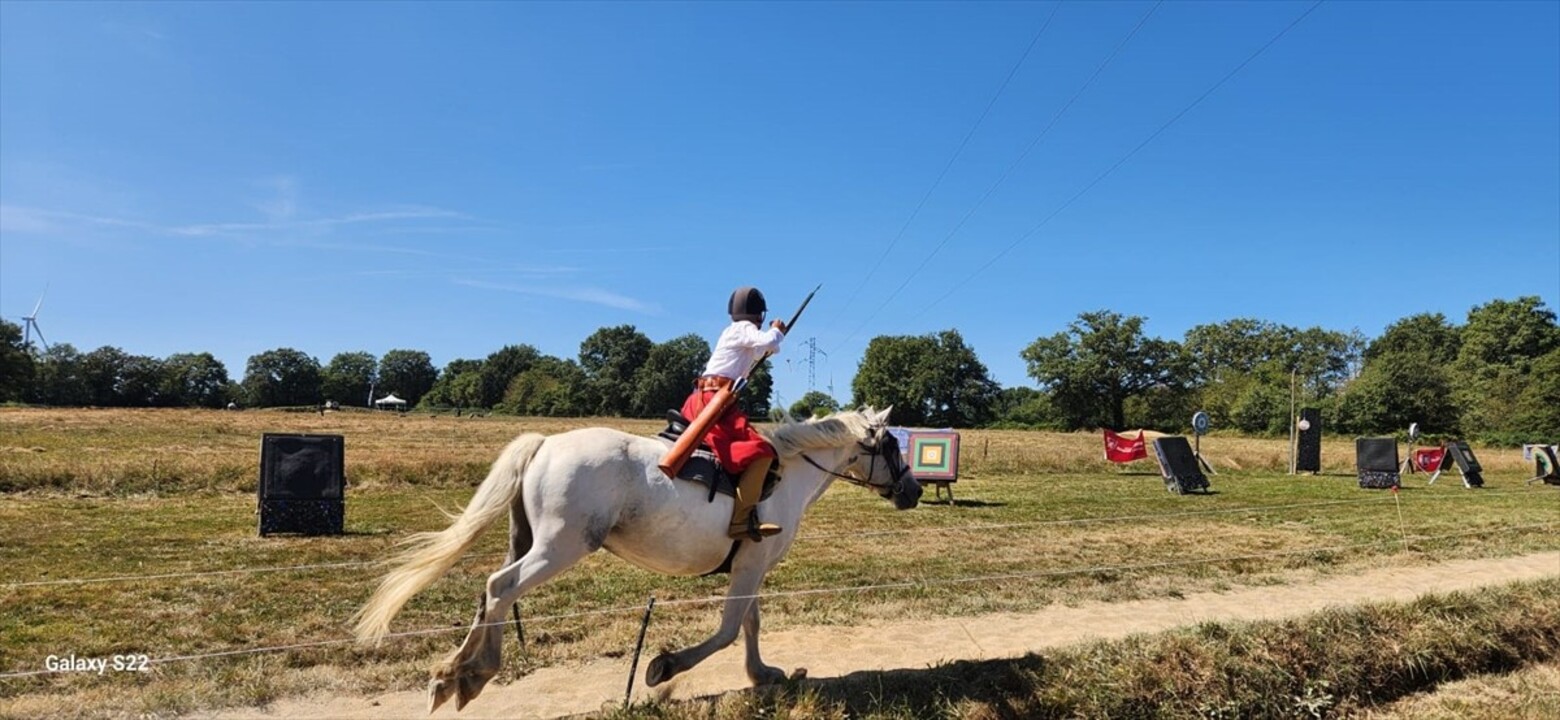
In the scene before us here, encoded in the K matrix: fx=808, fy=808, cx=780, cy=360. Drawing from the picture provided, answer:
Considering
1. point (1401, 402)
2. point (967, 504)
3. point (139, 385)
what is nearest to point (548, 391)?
point (139, 385)

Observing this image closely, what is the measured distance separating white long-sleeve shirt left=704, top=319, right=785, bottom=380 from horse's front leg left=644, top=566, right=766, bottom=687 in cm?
135

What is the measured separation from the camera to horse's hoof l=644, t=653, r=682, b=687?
5016mm

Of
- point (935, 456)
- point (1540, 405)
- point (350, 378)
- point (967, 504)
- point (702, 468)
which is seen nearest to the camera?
point (702, 468)

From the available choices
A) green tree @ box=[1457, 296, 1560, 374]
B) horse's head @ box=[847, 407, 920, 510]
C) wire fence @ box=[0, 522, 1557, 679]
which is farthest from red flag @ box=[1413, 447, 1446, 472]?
green tree @ box=[1457, 296, 1560, 374]

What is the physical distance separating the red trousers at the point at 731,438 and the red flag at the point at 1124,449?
28.8 m

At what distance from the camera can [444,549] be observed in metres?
4.49

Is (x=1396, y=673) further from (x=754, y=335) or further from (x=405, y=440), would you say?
(x=405, y=440)

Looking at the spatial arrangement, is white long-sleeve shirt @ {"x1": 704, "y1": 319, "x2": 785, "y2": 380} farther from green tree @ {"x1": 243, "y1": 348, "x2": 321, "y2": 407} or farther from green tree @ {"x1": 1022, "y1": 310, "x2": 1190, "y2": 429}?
green tree @ {"x1": 243, "y1": 348, "x2": 321, "y2": 407}

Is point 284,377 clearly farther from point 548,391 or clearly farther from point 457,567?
point 457,567

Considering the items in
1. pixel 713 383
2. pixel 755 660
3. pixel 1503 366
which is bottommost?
pixel 755 660

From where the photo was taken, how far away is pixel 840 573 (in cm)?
1022

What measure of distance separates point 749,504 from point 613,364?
298 feet

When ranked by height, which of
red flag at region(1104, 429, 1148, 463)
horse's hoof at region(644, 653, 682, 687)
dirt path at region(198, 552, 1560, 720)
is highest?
red flag at region(1104, 429, 1148, 463)

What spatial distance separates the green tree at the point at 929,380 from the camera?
294ft
